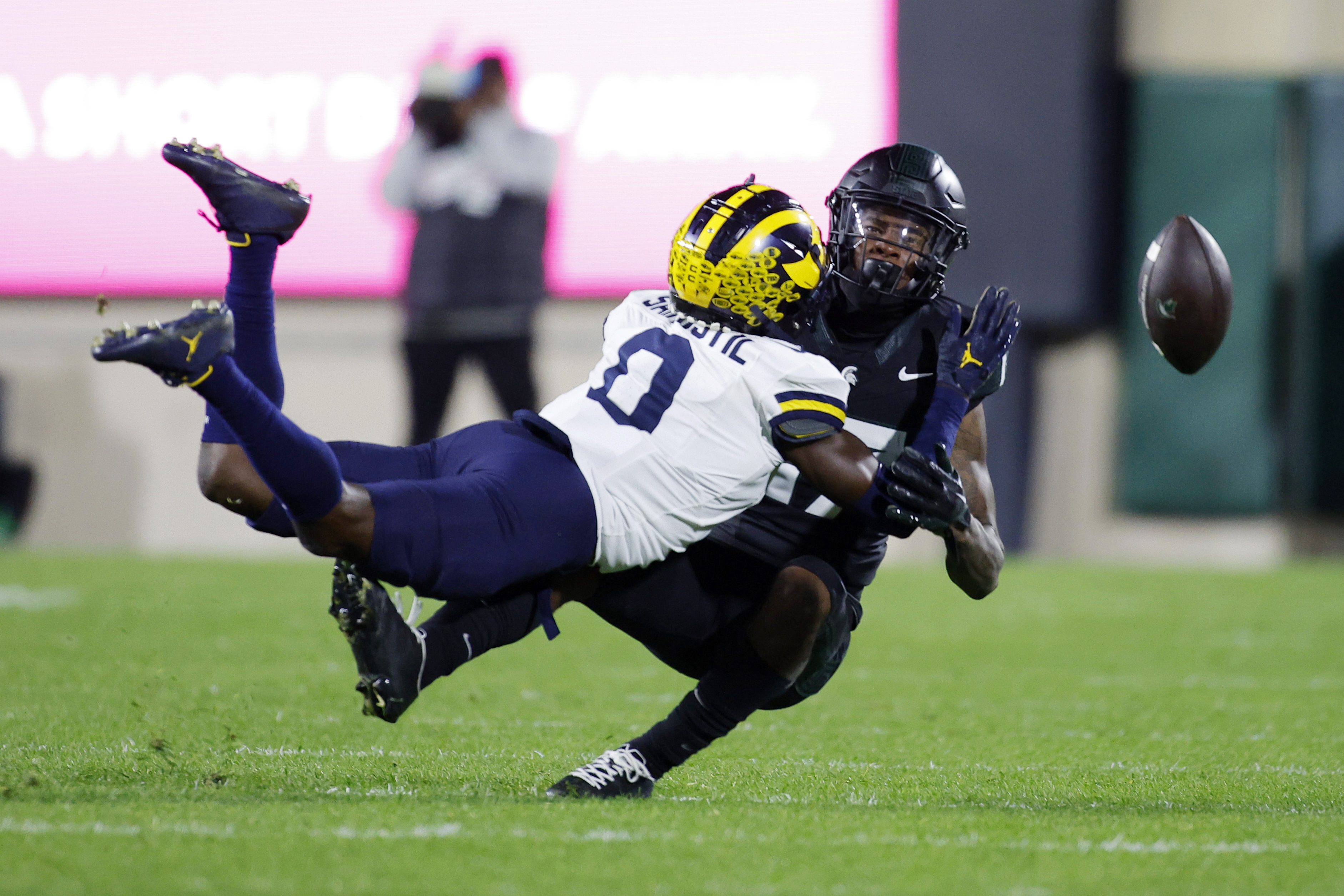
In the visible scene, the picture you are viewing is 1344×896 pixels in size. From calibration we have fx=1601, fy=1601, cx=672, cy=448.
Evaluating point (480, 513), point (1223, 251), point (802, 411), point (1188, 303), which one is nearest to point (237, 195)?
point (480, 513)

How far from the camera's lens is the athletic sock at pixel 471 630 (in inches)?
97.5

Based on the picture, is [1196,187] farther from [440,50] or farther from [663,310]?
[663,310]

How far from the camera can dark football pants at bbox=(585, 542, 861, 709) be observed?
8.80ft

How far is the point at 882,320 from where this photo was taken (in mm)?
2896

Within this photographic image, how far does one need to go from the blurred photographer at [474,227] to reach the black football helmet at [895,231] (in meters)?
3.62

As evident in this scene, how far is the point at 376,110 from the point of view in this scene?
7.59 metres

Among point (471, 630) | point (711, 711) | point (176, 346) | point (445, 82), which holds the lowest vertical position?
point (711, 711)

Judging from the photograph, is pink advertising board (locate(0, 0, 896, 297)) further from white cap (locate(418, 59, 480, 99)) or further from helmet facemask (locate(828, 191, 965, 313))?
helmet facemask (locate(828, 191, 965, 313))

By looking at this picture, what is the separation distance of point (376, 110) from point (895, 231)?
206 inches

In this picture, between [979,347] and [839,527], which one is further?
A: [839,527]

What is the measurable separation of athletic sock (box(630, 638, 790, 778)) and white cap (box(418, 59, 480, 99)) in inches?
172

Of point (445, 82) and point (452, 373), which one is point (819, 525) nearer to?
point (452, 373)

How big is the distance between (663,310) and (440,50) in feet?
16.9

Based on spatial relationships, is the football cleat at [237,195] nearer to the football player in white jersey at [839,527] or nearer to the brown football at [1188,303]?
the football player in white jersey at [839,527]
